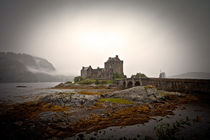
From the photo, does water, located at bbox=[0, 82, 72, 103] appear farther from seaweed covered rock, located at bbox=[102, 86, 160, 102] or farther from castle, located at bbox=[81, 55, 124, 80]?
castle, located at bbox=[81, 55, 124, 80]

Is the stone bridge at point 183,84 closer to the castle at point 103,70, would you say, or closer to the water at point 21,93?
the castle at point 103,70

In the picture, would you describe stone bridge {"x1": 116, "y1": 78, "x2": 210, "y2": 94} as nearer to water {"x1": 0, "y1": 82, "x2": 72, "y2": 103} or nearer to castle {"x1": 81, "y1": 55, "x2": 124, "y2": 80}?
castle {"x1": 81, "y1": 55, "x2": 124, "y2": 80}

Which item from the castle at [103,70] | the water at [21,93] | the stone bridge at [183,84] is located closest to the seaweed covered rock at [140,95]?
the stone bridge at [183,84]

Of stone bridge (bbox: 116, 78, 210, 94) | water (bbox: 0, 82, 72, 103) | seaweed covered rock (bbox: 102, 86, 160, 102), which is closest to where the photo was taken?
seaweed covered rock (bbox: 102, 86, 160, 102)

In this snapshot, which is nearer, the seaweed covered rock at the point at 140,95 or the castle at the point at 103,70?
the seaweed covered rock at the point at 140,95

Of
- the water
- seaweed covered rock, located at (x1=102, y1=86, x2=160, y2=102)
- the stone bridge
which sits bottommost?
the water

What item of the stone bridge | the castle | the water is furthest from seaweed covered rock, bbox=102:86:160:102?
the castle

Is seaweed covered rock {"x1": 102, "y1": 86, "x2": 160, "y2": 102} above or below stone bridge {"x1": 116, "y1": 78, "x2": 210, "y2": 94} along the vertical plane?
below

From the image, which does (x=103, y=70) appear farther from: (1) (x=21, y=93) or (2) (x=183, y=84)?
(2) (x=183, y=84)

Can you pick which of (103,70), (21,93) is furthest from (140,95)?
(103,70)

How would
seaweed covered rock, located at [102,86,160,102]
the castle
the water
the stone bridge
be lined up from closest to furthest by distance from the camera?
seaweed covered rock, located at [102,86,160,102]
the stone bridge
the water
the castle

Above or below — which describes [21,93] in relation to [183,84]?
below

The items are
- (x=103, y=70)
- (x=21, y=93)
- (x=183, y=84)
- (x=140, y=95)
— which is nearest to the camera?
(x=140, y=95)

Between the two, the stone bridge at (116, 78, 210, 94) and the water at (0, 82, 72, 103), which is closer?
the stone bridge at (116, 78, 210, 94)
